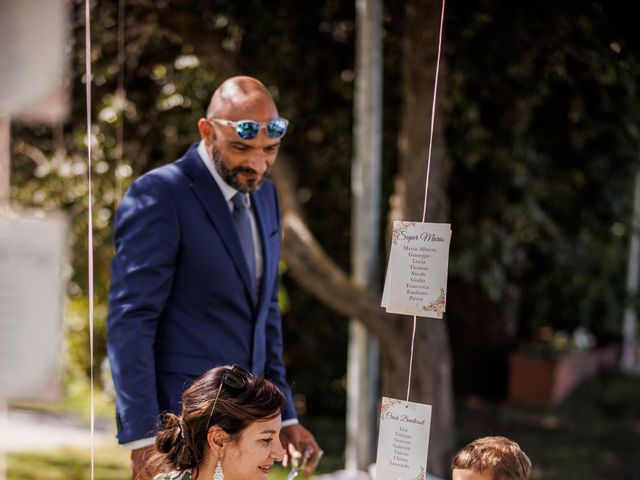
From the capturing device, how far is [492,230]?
6.02 m

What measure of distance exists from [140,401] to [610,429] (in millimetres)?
6188

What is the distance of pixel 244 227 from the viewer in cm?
239

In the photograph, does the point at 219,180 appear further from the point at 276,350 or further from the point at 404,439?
the point at 404,439

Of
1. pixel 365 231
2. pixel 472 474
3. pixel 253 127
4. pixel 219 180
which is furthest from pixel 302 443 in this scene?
pixel 365 231

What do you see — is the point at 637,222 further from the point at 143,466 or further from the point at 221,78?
the point at 143,466

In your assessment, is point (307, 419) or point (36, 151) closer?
point (36, 151)

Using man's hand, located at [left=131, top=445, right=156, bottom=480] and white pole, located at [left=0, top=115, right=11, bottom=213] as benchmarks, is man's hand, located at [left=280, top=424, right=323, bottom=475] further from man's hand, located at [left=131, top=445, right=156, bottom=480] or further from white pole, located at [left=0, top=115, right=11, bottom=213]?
white pole, located at [left=0, top=115, right=11, bottom=213]

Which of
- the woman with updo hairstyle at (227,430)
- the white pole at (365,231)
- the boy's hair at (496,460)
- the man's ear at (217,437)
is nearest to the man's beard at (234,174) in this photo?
the woman with updo hairstyle at (227,430)

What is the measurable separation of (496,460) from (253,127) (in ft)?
3.51

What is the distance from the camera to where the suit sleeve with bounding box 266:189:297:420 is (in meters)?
2.53

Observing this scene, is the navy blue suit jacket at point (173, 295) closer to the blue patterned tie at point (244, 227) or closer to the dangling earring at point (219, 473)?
the blue patterned tie at point (244, 227)

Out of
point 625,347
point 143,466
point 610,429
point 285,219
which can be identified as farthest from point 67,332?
point 625,347

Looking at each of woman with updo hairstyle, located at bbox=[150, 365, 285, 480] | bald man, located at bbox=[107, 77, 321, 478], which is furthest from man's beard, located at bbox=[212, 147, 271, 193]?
woman with updo hairstyle, located at bbox=[150, 365, 285, 480]

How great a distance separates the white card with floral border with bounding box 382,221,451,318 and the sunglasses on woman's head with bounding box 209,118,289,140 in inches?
21.0
